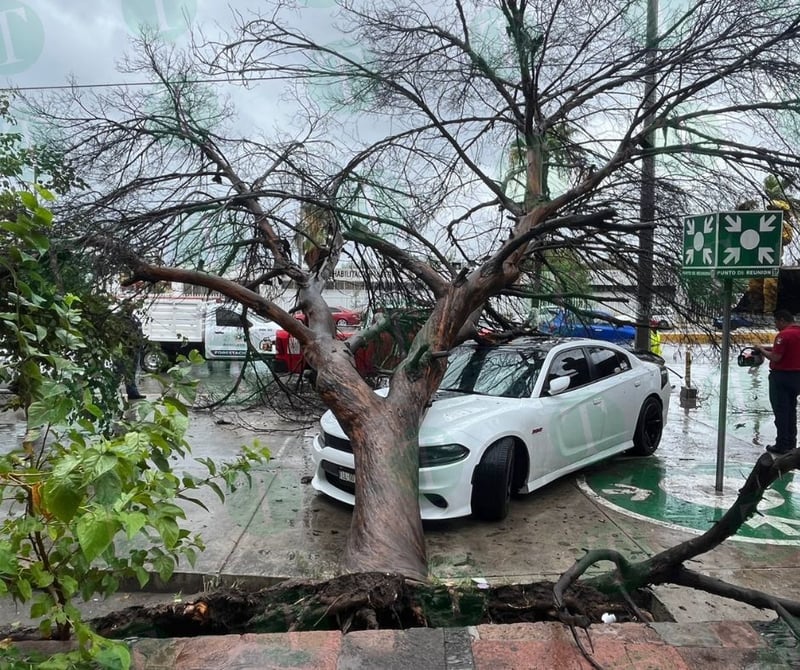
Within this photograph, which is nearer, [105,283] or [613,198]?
[105,283]

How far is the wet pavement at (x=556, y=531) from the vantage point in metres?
4.41

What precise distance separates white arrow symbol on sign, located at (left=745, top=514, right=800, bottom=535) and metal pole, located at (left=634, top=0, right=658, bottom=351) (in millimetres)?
2406

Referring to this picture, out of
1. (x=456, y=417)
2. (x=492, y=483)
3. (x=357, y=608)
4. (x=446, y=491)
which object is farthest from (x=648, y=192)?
(x=357, y=608)

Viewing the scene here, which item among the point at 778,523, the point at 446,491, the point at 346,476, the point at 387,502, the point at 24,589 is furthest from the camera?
the point at 346,476

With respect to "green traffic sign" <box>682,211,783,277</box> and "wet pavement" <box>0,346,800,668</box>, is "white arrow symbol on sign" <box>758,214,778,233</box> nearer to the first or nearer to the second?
"green traffic sign" <box>682,211,783,277</box>

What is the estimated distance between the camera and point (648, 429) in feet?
25.3

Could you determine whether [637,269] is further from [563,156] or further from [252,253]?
[252,253]

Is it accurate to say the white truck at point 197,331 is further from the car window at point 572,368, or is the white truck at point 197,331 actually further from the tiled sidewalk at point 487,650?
the tiled sidewalk at point 487,650

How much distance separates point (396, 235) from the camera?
6.80 m

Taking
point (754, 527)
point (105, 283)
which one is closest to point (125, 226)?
point (105, 283)

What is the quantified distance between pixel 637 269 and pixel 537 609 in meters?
5.17

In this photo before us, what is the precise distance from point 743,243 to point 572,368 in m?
2.01

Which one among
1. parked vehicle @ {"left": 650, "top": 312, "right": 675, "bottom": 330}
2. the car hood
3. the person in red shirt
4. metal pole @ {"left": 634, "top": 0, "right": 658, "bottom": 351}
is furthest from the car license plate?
the person in red shirt

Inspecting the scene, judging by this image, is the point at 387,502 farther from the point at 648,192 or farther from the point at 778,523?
the point at 648,192
